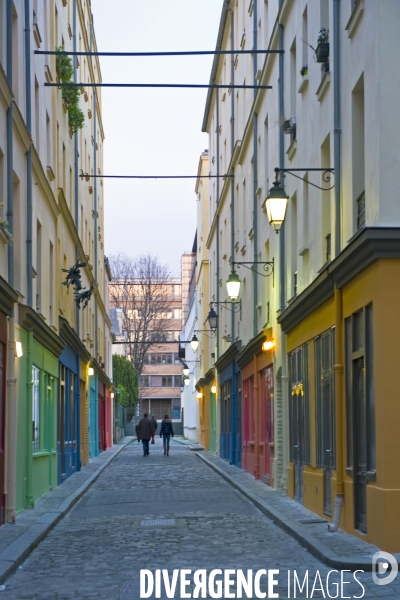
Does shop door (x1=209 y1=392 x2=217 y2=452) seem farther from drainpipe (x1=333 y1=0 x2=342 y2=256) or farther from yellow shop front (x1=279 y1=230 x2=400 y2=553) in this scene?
drainpipe (x1=333 y1=0 x2=342 y2=256)

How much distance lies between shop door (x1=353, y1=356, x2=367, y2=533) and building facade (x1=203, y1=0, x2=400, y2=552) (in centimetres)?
2

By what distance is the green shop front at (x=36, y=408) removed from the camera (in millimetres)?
17312

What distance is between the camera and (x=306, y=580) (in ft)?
33.5

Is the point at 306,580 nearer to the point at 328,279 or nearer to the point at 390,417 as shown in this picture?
the point at 390,417

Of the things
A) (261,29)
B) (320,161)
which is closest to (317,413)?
(320,161)

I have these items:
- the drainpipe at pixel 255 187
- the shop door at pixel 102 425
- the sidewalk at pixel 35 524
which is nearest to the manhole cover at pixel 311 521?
the sidewalk at pixel 35 524

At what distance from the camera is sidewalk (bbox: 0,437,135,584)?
1171cm

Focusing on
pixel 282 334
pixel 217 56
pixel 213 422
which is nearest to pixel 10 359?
Result: pixel 282 334

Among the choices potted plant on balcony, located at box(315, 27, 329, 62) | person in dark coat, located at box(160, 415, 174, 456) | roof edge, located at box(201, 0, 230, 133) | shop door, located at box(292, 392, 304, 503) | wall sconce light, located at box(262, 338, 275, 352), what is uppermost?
roof edge, located at box(201, 0, 230, 133)

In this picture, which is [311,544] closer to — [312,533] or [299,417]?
[312,533]

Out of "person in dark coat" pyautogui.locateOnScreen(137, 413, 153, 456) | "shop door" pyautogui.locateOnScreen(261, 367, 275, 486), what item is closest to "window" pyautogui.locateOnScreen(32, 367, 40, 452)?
"shop door" pyautogui.locateOnScreen(261, 367, 275, 486)

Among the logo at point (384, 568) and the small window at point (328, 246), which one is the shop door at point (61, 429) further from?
the logo at point (384, 568)

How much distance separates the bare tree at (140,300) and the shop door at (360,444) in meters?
67.1

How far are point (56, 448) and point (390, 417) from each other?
45.4 ft
